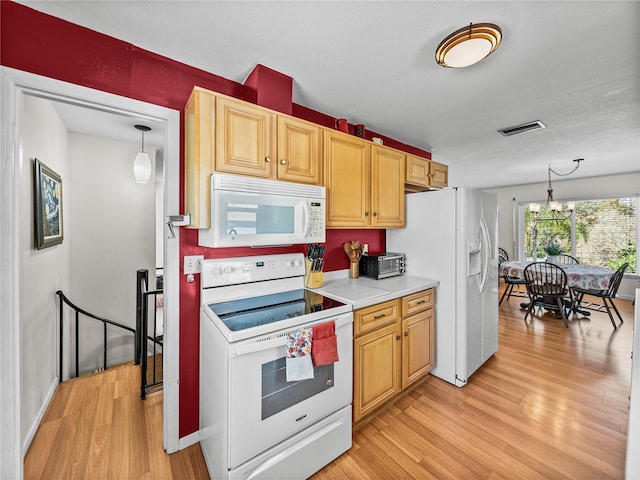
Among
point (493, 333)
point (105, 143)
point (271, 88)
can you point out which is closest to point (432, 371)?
point (493, 333)

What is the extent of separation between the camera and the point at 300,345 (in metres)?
1.46

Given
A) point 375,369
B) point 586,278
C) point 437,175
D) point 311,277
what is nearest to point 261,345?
point 311,277

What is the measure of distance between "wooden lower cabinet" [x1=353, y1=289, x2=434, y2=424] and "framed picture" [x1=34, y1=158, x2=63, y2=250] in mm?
2500

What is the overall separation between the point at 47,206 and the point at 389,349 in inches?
120

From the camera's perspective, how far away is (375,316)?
1963 millimetres

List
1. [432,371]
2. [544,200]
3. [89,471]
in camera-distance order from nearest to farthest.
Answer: [89,471]
[432,371]
[544,200]

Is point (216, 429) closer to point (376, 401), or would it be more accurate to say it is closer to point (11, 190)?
point (376, 401)

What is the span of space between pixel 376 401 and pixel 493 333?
175 centimetres

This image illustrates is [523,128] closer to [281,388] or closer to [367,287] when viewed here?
[367,287]

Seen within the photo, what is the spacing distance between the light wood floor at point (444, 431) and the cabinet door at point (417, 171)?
1995 millimetres

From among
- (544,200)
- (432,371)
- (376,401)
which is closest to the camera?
(376,401)

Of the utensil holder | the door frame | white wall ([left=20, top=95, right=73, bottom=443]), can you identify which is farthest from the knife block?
white wall ([left=20, top=95, right=73, bottom=443])

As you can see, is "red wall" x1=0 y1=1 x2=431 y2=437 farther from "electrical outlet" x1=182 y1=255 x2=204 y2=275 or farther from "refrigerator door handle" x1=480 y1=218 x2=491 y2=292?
"refrigerator door handle" x1=480 y1=218 x2=491 y2=292

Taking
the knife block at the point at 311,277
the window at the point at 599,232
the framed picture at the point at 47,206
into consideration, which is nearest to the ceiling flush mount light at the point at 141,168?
the framed picture at the point at 47,206
